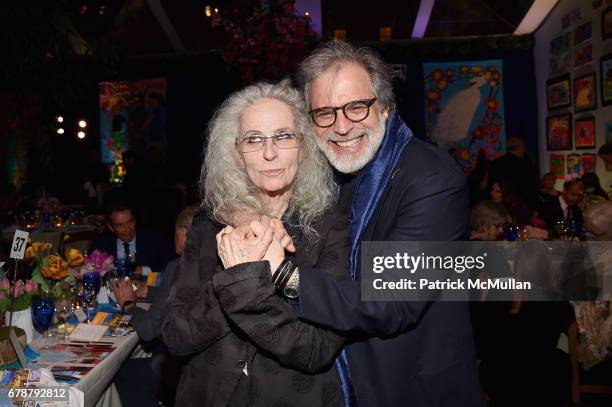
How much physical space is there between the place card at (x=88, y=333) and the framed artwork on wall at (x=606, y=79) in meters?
5.54

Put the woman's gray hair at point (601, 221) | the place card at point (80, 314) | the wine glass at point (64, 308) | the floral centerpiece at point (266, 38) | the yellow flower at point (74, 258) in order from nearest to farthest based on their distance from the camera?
1. the wine glass at point (64, 308)
2. the place card at point (80, 314)
3. the yellow flower at point (74, 258)
4. the woman's gray hair at point (601, 221)
5. the floral centerpiece at point (266, 38)

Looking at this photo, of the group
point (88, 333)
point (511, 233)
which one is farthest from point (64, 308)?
point (511, 233)

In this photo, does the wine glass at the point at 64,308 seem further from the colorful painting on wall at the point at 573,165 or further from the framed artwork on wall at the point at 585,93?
the colorful painting on wall at the point at 573,165

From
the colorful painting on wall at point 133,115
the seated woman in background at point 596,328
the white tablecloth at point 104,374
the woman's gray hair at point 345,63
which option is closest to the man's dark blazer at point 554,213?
the seated woman in background at point 596,328

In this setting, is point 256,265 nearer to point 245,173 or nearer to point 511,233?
point 245,173

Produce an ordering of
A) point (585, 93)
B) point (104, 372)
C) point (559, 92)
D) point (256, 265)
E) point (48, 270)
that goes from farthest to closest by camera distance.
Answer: point (559, 92) → point (585, 93) → point (48, 270) → point (104, 372) → point (256, 265)

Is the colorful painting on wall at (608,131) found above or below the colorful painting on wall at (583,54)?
below

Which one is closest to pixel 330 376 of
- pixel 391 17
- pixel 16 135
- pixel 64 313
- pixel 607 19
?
pixel 64 313

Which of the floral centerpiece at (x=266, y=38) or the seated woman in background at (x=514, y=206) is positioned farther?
the floral centerpiece at (x=266, y=38)

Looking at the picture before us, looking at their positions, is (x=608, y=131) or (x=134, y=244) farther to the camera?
(x=608, y=131)

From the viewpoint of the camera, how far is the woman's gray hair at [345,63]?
173cm

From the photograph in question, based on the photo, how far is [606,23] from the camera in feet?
18.7

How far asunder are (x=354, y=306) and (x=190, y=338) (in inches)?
18.6

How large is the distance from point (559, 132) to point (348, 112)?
679 centimetres
